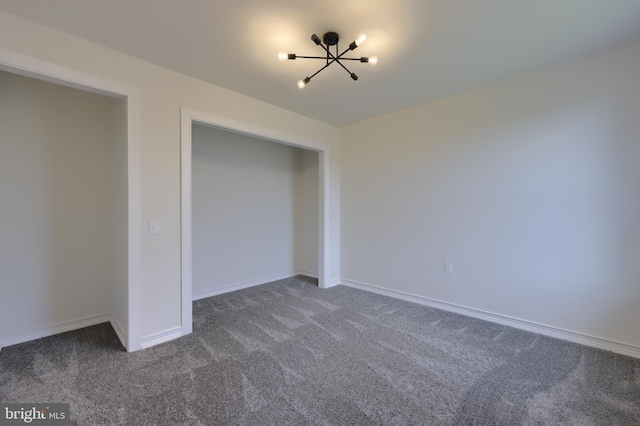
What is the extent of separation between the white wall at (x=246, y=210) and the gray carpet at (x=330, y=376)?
4.20 ft

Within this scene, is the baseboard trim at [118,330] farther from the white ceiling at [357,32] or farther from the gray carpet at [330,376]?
the white ceiling at [357,32]

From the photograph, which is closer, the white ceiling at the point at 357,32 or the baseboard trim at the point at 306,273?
the white ceiling at the point at 357,32

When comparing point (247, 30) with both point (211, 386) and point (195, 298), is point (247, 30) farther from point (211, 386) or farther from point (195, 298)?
point (195, 298)

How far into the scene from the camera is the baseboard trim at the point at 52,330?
2.44 meters

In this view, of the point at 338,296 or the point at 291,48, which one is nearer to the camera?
the point at 291,48

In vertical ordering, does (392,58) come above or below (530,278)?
above

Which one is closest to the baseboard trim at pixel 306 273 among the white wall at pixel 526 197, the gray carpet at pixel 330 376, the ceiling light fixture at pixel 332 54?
the white wall at pixel 526 197

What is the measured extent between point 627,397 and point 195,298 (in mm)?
4244

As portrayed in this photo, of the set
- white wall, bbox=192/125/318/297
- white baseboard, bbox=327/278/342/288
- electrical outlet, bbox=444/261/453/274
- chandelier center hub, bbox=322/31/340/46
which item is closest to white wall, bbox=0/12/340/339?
white wall, bbox=192/125/318/297

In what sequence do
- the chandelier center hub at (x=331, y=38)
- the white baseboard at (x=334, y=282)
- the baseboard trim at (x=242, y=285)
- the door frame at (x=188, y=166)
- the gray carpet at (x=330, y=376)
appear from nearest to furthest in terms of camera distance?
the gray carpet at (x=330, y=376) < the chandelier center hub at (x=331, y=38) < the door frame at (x=188, y=166) < the baseboard trim at (x=242, y=285) < the white baseboard at (x=334, y=282)

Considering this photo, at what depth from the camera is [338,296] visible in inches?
151

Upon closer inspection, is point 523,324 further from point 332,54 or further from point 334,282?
point 332,54

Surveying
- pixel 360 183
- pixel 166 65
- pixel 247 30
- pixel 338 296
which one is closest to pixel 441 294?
pixel 338 296

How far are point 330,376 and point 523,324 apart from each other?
7.09 ft
